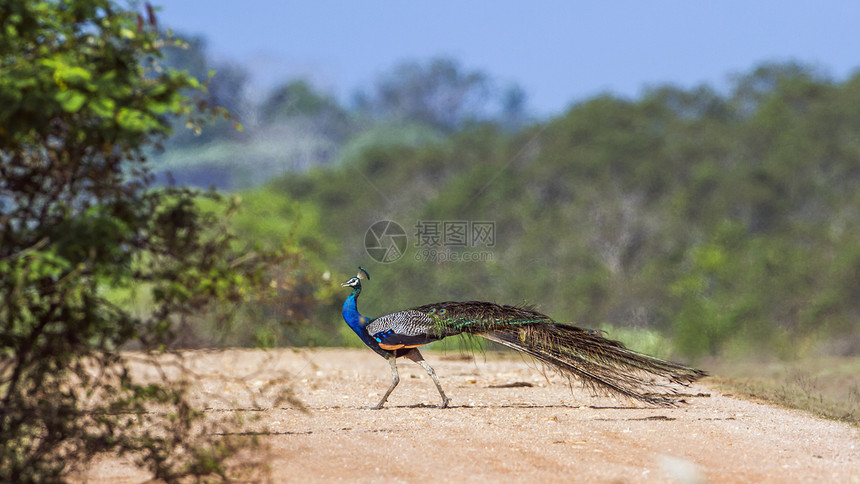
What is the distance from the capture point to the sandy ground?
24.8 feet

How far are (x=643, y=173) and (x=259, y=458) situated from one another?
34940mm

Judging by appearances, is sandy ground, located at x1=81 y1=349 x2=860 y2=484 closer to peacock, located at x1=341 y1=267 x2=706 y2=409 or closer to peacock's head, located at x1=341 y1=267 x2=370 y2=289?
peacock, located at x1=341 y1=267 x2=706 y2=409

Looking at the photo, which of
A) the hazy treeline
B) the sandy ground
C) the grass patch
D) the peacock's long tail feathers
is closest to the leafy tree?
the sandy ground

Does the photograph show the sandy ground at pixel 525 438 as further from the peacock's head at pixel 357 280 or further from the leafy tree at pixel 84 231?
the peacock's head at pixel 357 280

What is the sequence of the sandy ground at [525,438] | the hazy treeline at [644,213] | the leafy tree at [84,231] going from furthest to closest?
the hazy treeline at [644,213] < the sandy ground at [525,438] < the leafy tree at [84,231]

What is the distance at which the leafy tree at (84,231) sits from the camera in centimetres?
575

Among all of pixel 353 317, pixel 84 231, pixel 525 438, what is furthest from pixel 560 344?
pixel 84 231

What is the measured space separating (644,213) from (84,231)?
35.7 meters

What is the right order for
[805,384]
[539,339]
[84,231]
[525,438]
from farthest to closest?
[805,384] → [539,339] → [525,438] → [84,231]

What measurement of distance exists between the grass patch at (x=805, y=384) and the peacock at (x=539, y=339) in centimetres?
244

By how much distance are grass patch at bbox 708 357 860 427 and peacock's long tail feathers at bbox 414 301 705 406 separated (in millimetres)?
2432

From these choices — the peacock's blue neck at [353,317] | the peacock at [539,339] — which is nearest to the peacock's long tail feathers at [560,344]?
the peacock at [539,339]

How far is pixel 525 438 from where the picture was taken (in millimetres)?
9086

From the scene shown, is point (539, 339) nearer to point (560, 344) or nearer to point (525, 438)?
point (560, 344)
